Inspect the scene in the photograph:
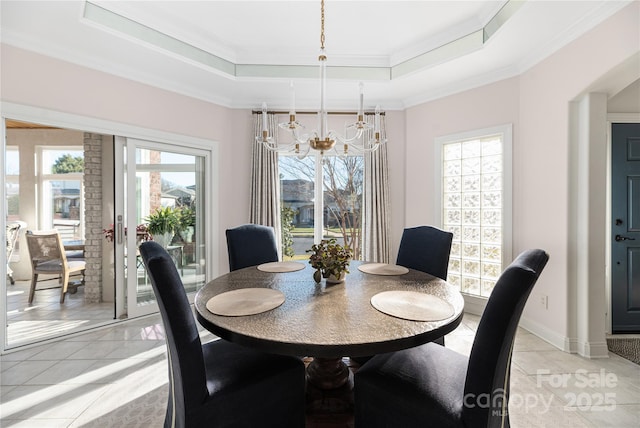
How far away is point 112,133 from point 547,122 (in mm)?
4284

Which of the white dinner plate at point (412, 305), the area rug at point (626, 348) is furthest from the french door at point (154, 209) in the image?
the area rug at point (626, 348)

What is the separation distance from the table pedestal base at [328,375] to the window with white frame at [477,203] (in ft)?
7.59

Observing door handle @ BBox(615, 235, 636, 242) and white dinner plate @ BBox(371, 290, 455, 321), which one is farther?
door handle @ BBox(615, 235, 636, 242)

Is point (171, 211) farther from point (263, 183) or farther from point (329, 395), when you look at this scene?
point (329, 395)

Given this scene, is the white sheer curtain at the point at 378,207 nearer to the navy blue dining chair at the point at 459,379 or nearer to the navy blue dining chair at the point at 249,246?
the navy blue dining chair at the point at 249,246

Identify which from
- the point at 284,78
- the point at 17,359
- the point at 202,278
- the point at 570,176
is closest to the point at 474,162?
the point at 570,176

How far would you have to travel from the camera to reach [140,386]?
82.4 inches

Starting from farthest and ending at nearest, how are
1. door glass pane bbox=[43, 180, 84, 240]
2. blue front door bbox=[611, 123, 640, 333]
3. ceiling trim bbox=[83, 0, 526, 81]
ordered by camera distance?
door glass pane bbox=[43, 180, 84, 240], blue front door bbox=[611, 123, 640, 333], ceiling trim bbox=[83, 0, 526, 81]

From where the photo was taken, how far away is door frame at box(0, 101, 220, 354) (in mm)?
2475

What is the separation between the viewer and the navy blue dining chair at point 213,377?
3.73ft

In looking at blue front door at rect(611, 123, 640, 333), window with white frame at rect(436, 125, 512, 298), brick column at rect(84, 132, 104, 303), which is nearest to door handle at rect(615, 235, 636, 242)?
blue front door at rect(611, 123, 640, 333)

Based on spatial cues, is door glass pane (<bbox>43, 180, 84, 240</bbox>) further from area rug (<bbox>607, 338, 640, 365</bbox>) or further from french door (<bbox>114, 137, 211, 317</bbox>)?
area rug (<bbox>607, 338, 640, 365</bbox>)

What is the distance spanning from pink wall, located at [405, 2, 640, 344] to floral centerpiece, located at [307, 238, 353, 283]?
2.13 metres

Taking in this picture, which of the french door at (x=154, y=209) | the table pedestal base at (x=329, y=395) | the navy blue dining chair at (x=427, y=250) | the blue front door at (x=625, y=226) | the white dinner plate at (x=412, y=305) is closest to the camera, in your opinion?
the white dinner plate at (x=412, y=305)
